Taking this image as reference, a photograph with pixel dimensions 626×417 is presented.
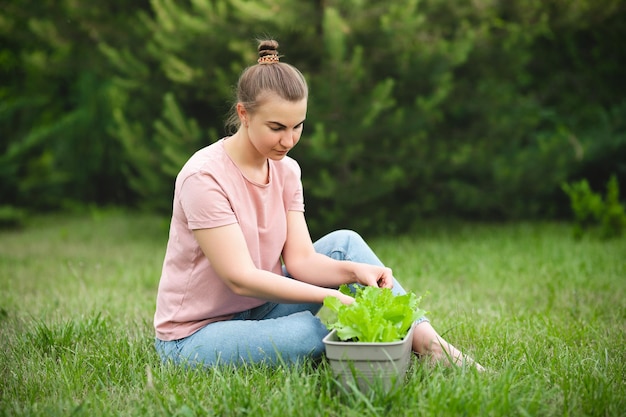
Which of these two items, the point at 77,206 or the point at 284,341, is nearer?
the point at 284,341

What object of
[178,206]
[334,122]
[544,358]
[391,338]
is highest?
[334,122]

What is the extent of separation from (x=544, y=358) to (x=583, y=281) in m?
1.69

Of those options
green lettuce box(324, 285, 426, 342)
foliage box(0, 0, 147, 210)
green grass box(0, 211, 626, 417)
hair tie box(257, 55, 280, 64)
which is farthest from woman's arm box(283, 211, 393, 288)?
foliage box(0, 0, 147, 210)

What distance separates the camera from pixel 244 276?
89.8 inches

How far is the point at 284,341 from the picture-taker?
234 centimetres

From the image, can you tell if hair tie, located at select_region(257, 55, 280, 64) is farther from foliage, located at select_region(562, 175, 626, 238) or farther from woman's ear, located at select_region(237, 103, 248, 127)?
foliage, located at select_region(562, 175, 626, 238)

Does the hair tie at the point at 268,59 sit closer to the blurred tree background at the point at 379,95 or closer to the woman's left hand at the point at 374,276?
the woman's left hand at the point at 374,276

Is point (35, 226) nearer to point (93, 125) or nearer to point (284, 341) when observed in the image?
point (93, 125)

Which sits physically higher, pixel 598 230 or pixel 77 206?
pixel 77 206

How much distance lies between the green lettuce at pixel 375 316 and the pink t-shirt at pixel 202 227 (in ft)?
1.54

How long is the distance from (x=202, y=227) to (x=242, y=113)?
0.47 meters

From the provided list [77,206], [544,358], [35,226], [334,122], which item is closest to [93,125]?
[77,206]

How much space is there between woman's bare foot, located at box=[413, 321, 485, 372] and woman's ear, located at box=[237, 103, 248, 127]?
39.3 inches

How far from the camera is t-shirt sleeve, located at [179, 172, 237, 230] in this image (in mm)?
2312
